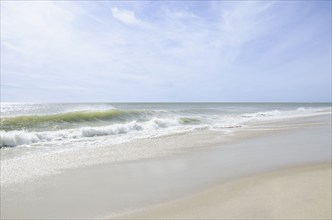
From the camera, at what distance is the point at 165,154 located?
27.9 feet

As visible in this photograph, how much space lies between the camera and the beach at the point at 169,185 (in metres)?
4.03

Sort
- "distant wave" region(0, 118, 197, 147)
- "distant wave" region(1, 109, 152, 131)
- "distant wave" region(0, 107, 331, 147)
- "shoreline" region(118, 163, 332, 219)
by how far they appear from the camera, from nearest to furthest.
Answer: "shoreline" region(118, 163, 332, 219) → "distant wave" region(0, 118, 197, 147) → "distant wave" region(0, 107, 331, 147) → "distant wave" region(1, 109, 152, 131)

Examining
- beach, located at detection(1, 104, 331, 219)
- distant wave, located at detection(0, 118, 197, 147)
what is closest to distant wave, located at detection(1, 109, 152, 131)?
distant wave, located at detection(0, 118, 197, 147)

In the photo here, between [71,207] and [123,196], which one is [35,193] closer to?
[71,207]

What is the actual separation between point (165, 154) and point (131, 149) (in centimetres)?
142

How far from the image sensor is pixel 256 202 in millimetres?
4203

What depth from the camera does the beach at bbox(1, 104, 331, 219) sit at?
403cm

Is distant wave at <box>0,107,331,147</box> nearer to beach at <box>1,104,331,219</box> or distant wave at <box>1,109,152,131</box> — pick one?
distant wave at <box>1,109,152,131</box>

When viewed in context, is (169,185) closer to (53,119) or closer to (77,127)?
(77,127)

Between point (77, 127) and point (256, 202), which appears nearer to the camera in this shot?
point (256, 202)

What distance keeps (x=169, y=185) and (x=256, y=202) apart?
64.6 inches

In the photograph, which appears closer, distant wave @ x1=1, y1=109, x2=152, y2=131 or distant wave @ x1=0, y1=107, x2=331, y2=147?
distant wave @ x1=0, y1=107, x2=331, y2=147

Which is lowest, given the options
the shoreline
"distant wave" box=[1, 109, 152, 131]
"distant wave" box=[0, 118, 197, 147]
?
the shoreline

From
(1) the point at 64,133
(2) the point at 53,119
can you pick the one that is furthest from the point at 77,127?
(1) the point at 64,133
